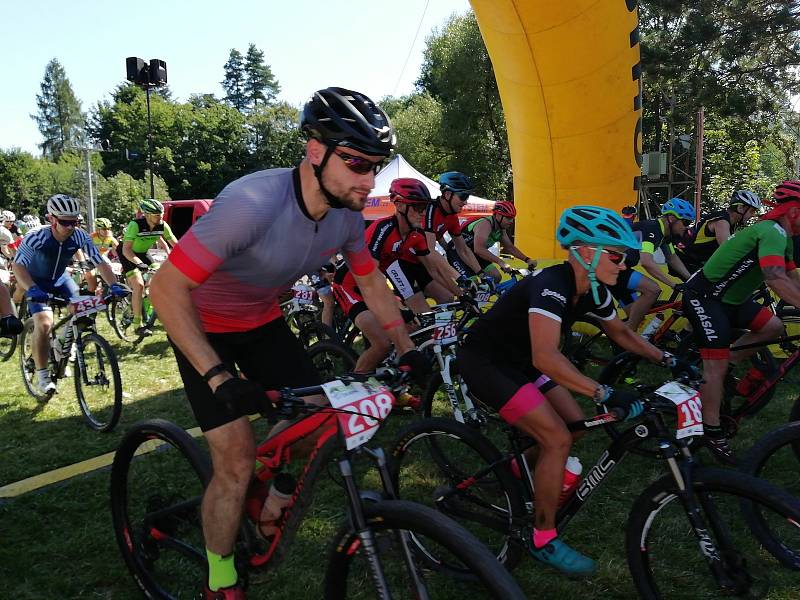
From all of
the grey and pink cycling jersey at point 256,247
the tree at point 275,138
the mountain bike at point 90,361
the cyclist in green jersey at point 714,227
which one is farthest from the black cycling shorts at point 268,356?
the tree at point 275,138

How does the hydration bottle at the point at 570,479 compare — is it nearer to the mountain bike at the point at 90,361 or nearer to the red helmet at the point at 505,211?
the mountain bike at the point at 90,361

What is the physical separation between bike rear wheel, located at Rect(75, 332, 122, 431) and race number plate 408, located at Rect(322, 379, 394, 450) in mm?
4378

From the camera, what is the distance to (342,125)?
2.48 metres

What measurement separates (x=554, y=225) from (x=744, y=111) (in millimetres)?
17381

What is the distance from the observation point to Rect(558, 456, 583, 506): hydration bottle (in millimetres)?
3365

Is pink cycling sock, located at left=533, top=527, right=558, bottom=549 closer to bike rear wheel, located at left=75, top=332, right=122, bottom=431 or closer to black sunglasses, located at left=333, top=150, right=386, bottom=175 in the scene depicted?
black sunglasses, located at left=333, top=150, right=386, bottom=175

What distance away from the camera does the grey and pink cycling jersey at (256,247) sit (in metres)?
2.35

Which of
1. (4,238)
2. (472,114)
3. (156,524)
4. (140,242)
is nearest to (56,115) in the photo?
(472,114)

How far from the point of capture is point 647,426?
9.98ft

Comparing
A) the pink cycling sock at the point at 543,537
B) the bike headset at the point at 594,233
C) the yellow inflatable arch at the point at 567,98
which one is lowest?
the pink cycling sock at the point at 543,537

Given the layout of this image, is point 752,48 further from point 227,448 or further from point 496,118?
point 227,448

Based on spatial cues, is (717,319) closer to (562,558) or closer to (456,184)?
(562,558)

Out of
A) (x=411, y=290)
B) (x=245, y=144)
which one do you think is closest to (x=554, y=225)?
(x=411, y=290)

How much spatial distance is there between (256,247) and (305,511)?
44.7 inches
